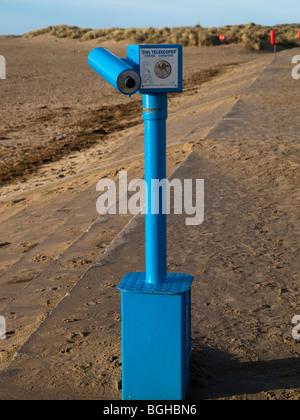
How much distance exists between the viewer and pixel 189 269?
4793 mm

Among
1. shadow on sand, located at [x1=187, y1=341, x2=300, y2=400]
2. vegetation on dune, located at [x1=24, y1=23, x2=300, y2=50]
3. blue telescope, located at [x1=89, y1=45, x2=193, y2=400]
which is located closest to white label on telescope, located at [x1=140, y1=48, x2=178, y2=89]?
blue telescope, located at [x1=89, y1=45, x2=193, y2=400]

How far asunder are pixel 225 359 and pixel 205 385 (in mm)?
288

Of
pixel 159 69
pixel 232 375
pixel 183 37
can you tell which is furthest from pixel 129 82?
pixel 183 37

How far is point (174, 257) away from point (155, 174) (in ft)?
6.63

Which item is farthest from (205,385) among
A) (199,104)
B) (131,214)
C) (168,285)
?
(199,104)

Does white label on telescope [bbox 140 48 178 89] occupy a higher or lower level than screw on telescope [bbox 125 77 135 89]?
higher

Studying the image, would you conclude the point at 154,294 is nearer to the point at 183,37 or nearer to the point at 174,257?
the point at 174,257

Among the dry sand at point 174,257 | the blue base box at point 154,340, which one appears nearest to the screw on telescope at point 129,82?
the blue base box at point 154,340

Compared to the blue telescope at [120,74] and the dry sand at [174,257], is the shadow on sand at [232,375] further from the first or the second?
the blue telescope at [120,74]

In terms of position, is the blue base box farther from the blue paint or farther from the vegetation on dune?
the vegetation on dune

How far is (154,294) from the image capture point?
9.93 feet

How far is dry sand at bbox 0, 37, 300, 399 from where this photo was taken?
11.4 feet

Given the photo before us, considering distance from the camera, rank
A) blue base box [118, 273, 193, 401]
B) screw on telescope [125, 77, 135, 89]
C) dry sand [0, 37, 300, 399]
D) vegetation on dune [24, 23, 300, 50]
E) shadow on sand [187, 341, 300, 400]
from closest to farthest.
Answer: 1. screw on telescope [125, 77, 135, 89]
2. blue base box [118, 273, 193, 401]
3. shadow on sand [187, 341, 300, 400]
4. dry sand [0, 37, 300, 399]
5. vegetation on dune [24, 23, 300, 50]

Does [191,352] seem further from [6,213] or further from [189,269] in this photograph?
[6,213]
